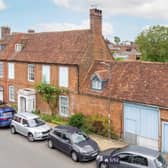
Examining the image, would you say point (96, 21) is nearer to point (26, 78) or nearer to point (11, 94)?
point (26, 78)

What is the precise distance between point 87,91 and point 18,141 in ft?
24.4

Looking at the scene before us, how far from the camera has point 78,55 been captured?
26.7 m

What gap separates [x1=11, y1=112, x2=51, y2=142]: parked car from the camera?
21906 mm

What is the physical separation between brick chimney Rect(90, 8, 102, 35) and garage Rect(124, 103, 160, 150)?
981 cm

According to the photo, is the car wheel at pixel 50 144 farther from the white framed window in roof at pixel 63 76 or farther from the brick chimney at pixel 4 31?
the brick chimney at pixel 4 31

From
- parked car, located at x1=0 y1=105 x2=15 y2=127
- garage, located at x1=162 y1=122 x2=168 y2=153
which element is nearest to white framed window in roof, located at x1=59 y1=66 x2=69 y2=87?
parked car, located at x1=0 y1=105 x2=15 y2=127

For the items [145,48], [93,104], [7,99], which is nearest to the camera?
[93,104]

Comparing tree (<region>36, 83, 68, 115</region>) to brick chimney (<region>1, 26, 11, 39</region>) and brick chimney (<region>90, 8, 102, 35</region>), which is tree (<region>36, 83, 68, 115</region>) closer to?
brick chimney (<region>90, 8, 102, 35</region>)

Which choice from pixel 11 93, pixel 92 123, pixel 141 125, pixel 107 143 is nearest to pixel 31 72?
pixel 11 93

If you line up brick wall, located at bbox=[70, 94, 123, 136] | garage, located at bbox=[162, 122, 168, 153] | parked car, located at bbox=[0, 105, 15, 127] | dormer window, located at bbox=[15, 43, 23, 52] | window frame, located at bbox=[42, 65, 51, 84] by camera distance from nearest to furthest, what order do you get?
garage, located at bbox=[162, 122, 168, 153], brick wall, located at bbox=[70, 94, 123, 136], parked car, located at bbox=[0, 105, 15, 127], window frame, located at bbox=[42, 65, 51, 84], dormer window, located at bbox=[15, 43, 23, 52]

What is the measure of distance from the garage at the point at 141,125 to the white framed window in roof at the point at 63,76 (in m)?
7.60

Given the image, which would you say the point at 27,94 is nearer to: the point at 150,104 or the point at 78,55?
the point at 78,55

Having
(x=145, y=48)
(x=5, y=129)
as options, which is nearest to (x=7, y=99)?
(x=5, y=129)

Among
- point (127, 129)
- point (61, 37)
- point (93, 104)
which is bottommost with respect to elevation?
point (127, 129)
